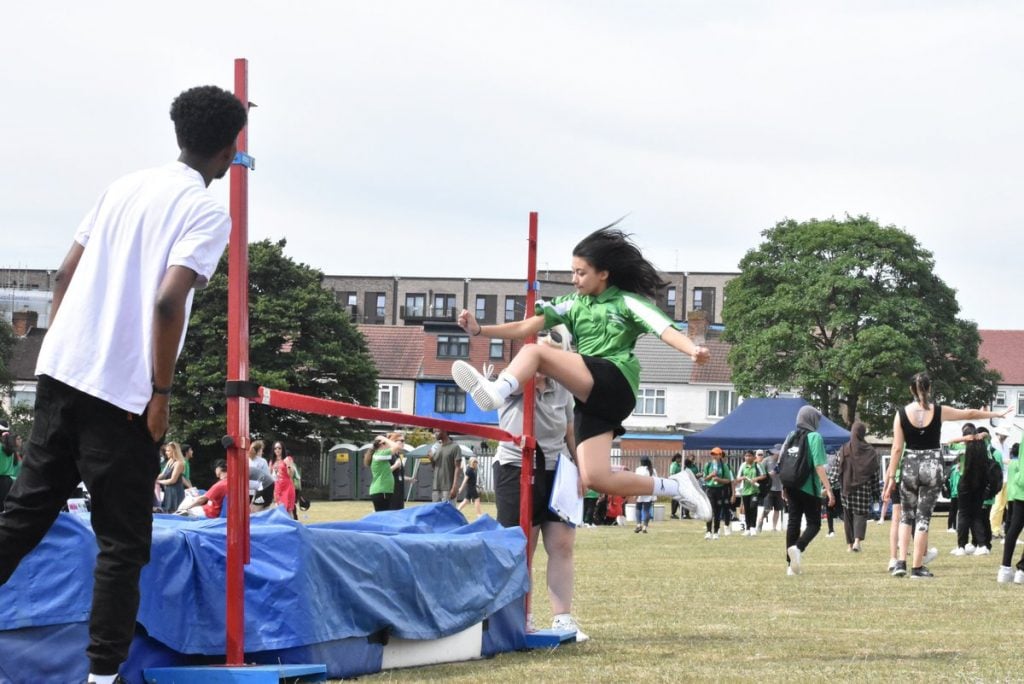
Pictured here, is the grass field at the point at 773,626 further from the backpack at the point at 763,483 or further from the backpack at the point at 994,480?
the backpack at the point at 763,483

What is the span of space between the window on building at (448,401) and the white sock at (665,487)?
307 ft

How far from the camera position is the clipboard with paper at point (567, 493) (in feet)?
27.0

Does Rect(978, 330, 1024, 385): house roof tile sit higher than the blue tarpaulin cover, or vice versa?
Rect(978, 330, 1024, 385): house roof tile

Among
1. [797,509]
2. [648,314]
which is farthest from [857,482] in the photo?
[648,314]

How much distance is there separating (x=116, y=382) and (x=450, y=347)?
Answer: 329 feet

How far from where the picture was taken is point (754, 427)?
46688 millimetres

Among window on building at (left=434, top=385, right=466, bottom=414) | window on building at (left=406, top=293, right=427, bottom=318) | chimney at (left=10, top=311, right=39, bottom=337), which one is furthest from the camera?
window on building at (left=406, top=293, right=427, bottom=318)

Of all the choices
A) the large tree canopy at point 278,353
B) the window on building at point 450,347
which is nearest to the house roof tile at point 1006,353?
the window on building at point 450,347

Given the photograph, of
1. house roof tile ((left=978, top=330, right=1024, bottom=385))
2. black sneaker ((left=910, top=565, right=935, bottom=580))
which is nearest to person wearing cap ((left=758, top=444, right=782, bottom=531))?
black sneaker ((left=910, top=565, right=935, bottom=580))

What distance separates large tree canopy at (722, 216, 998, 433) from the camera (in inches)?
2874

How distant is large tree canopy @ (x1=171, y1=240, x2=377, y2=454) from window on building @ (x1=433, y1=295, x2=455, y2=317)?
48.8 metres

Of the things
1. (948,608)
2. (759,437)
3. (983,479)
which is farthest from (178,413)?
(948,608)

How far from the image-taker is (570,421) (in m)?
9.21

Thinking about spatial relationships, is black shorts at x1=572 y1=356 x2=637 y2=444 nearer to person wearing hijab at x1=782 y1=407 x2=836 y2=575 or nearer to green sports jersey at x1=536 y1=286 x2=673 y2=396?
green sports jersey at x1=536 y1=286 x2=673 y2=396
